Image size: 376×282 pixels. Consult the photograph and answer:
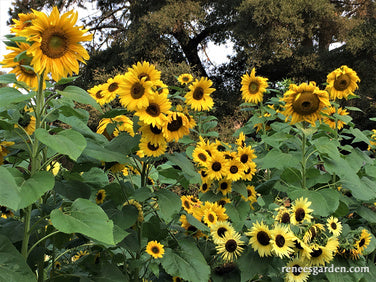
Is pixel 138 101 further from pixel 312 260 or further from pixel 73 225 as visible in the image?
pixel 312 260

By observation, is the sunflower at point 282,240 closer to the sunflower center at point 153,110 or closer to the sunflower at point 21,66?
the sunflower center at point 153,110

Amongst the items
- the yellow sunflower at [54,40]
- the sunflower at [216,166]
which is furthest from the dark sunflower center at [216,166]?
the yellow sunflower at [54,40]

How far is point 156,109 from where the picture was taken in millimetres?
1346

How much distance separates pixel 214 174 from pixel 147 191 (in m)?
0.47

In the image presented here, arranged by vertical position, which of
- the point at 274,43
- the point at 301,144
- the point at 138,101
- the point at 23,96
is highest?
the point at 274,43

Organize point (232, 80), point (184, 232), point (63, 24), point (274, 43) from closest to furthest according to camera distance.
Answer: point (63, 24), point (184, 232), point (274, 43), point (232, 80)

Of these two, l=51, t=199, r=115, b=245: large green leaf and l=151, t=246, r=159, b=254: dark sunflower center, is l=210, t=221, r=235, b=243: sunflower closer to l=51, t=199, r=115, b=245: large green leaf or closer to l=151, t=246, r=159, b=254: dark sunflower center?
l=151, t=246, r=159, b=254: dark sunflower center

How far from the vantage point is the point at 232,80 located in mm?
12609

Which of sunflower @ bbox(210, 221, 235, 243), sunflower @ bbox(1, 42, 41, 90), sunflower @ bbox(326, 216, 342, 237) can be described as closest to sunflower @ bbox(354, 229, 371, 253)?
sunflower @ bbox(326, 216, 342, 237)

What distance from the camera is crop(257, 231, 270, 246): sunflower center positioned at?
145cm

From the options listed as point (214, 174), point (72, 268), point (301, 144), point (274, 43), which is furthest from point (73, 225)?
point (274, 43)

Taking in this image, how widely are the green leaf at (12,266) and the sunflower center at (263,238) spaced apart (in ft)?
2.52

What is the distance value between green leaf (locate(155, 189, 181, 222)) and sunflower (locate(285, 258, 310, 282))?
507 millimetres

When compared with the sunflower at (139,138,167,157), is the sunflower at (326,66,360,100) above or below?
above
